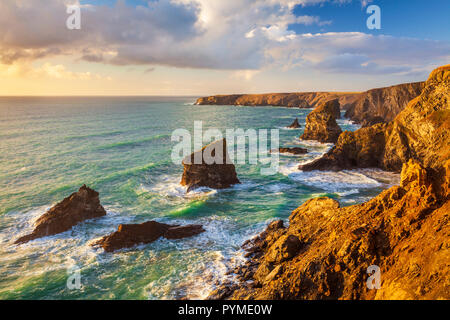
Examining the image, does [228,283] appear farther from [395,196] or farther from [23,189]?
[23,189]

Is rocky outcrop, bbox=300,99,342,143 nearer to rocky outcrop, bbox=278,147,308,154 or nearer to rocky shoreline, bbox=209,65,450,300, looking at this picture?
rocky outcrop, bbox=278,147,308,154

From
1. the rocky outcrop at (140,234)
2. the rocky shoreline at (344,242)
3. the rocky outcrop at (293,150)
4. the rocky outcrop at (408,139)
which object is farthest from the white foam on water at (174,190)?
the rocky outcrop at (293,150)

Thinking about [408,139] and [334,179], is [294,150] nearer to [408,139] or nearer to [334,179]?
[334,179]

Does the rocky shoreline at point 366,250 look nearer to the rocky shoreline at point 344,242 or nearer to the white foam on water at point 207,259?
the rocky shoreline at point 344,242

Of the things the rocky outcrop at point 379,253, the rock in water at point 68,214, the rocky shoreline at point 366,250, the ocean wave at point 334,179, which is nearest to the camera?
the rocky outcrop at point 379,253

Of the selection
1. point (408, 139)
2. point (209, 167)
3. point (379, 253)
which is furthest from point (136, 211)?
point (408, 139)

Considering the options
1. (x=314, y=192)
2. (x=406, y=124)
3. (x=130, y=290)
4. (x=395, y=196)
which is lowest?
(x=130, y=290)

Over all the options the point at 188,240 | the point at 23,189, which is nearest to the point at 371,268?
the point at 188,240
